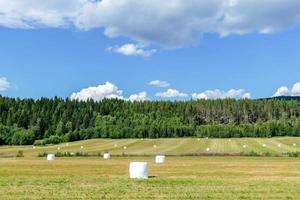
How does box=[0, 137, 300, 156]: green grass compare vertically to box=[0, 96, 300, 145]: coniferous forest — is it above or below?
below

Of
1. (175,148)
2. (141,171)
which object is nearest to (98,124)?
(175,148)

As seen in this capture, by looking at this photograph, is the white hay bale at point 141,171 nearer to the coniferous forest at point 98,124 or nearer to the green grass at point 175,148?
the green grass at point 175,148

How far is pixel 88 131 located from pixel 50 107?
132 ft

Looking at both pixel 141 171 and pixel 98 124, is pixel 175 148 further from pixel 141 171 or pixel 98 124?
pixel 98 124

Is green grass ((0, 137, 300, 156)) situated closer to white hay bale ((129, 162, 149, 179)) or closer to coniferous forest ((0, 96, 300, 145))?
coniferous forest ((0, 96, 300, 145))

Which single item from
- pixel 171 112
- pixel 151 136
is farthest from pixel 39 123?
pixel 171 112

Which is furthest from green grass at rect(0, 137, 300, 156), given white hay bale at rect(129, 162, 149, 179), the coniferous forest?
white hay bale at rect(129, 162, 149, 179)

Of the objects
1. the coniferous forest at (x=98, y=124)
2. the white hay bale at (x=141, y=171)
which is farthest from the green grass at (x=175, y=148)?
the white hay bale at (x=141, y=171)

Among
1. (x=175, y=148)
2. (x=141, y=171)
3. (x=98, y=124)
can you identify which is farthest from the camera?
(x=98, y=124)

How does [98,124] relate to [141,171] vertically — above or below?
above

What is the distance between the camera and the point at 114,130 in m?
150

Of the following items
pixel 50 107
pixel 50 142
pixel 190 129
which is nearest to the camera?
pixel 50 142

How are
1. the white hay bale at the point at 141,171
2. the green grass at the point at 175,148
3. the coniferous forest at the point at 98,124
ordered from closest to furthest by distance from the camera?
the white hay bale at the point at 141,171 < the green grass at the point at 175,148 < the coniferous forest at the point at 98,124

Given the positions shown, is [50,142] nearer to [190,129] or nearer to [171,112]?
[190,129]
